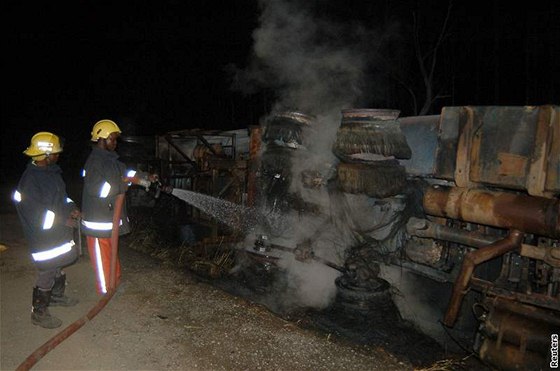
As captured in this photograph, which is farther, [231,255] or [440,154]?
[231,255]

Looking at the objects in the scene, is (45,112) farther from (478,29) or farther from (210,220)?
A: (478,29)

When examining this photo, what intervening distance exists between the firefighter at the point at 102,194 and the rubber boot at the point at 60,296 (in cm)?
34

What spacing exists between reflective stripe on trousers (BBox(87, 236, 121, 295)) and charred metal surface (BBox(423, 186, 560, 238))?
3.73m

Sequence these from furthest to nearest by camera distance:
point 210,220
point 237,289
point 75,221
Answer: point 210,220 < point 237,289 < point 75,221

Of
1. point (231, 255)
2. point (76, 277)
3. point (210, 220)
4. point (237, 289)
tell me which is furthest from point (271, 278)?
point (76, 277)

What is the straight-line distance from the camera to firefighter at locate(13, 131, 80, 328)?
4367mm

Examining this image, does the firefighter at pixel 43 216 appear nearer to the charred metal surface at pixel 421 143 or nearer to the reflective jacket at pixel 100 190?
the reflective jacket at pixel 100 190

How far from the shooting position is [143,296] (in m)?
5.12

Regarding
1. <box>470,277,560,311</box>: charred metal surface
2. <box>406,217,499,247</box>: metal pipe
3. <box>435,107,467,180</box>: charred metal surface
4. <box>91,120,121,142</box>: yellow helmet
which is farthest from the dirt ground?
<box>435,107,467,180</box>: charred metal surface

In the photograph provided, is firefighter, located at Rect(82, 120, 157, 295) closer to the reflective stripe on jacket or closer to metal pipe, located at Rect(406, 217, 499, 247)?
the reflective stripe on jacket

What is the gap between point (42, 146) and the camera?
4445mm

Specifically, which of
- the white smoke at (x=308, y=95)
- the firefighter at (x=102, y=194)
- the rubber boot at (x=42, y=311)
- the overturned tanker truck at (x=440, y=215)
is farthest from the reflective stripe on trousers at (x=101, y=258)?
the white smoke at (x=308, y=95)

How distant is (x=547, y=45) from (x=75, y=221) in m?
23.7

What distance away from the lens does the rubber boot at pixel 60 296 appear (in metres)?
4.84
